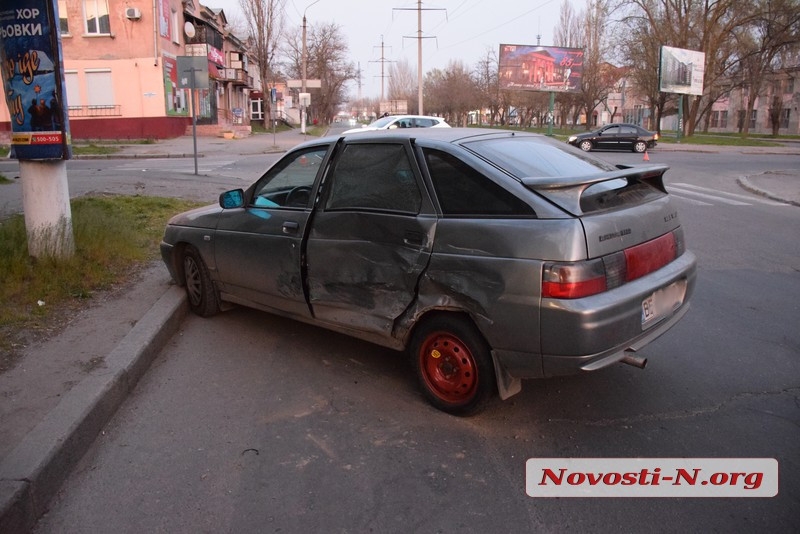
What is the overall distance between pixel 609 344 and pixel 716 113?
315ft

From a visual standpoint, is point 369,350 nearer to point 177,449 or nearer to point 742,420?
point 177,449

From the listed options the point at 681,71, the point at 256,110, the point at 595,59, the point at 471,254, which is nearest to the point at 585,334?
the point at 471,254

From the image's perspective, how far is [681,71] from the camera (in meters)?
41.2

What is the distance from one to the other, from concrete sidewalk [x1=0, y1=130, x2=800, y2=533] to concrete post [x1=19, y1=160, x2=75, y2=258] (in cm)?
72

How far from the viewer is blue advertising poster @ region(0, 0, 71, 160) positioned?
222 inches

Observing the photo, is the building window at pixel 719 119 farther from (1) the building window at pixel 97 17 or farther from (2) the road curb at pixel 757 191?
(1) the building window at pixel 97 17

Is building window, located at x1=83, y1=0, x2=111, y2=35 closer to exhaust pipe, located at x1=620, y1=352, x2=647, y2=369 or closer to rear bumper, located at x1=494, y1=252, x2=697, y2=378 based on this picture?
rear bumper, located at x1=494, y1=252, x2=697, y2=378

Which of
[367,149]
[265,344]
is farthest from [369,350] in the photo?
[367,149]

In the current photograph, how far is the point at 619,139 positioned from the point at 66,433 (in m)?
31.6

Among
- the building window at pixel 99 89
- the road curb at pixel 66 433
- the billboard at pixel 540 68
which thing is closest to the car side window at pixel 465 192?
the road curb at pixel 66 433

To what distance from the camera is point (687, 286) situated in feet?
13.4

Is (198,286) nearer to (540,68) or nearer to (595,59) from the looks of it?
(540,68)

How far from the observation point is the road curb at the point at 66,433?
9.22ft

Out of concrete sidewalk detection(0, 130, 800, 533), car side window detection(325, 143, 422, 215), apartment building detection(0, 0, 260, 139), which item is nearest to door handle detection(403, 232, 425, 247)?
car side window detection(325, 143, 422, 215)
